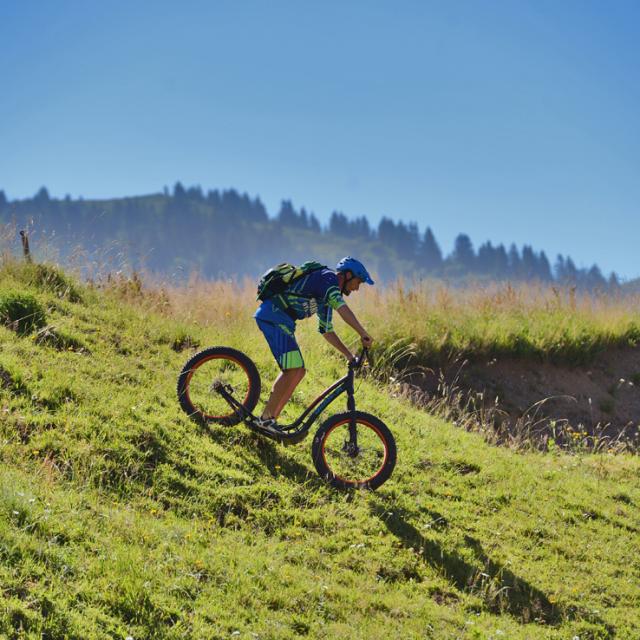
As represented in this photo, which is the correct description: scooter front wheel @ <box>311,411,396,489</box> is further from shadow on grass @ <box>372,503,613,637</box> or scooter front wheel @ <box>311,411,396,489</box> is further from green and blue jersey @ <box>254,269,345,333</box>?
green and blue jersey @ <box>254,269,345,333</box>

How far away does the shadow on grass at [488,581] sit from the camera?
582cm

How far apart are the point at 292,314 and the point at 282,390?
0.83 metres

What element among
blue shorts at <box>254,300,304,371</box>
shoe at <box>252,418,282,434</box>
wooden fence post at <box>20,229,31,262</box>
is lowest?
shoe at <box>252,418,282,434</box>

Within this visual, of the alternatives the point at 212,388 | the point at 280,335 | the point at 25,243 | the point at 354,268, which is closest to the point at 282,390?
the point at 280,335

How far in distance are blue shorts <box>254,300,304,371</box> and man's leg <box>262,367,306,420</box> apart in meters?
0.07

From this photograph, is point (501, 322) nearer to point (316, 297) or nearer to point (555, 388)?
point (555, 388)

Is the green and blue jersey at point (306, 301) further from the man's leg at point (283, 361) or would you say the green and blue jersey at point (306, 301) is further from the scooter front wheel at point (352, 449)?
the scooter front wheel at point (352, 449)

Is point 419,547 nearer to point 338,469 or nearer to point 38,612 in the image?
point 338,469

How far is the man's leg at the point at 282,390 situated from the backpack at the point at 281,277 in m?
0.85

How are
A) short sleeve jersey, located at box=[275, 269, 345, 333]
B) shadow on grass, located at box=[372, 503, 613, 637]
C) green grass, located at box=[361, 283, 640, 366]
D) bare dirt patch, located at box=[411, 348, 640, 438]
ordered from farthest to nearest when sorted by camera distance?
1. green grass, located at box=[361, 283, 640, 366]
2. bare dirt patch, located at box=[411, 348, 640, 438]
3. short sleeve jersey, located at box=[275, 269, 345, 333]
4. shadow on grass, located at box=[372, 503, 613, 637]

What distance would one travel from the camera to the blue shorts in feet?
24.0

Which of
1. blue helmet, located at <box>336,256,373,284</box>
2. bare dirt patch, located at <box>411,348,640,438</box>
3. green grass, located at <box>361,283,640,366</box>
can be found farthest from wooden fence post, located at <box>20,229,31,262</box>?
bare dirt patch, located at <box>411,348,640,438</box>

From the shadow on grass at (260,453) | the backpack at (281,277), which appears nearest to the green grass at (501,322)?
the shadow on grass at (260,453)

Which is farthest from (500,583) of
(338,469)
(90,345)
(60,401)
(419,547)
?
(90,345)
